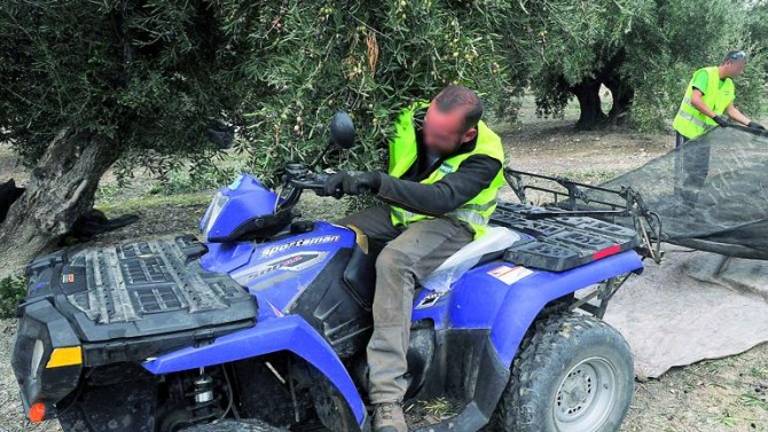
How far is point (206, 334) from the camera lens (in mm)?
2273

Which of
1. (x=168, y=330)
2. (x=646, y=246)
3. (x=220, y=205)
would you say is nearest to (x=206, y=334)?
(x=168, y=330)

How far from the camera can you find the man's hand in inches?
103

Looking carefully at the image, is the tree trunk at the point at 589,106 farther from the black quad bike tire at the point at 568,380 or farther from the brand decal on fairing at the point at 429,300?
the brand decal on fairing at the point at 429,300

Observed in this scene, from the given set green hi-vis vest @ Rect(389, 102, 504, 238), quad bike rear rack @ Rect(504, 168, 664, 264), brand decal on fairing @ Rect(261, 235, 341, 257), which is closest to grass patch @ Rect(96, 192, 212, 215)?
quad bike rear rack @ Rect(504, 168, 664, 264)

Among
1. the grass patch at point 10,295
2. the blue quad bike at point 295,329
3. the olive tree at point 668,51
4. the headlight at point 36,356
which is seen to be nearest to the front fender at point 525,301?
the blue quad bike at point 295,329

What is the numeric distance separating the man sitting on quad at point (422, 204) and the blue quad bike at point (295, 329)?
0.40 feet

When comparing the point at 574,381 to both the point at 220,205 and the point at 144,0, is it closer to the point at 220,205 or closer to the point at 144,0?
the point at 220,205

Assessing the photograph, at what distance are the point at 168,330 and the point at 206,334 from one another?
130 millimetres

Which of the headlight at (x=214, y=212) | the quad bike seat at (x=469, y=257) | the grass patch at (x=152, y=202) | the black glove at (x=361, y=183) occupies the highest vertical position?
the black glove at (x=361, y=183)

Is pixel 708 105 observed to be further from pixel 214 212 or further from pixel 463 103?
pixel 214 212

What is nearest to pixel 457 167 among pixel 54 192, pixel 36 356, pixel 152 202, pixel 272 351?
pixel 272 351

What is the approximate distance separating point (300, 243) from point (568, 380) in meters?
1.53

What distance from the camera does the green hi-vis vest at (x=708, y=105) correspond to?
21.8 ft

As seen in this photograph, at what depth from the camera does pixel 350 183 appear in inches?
103
